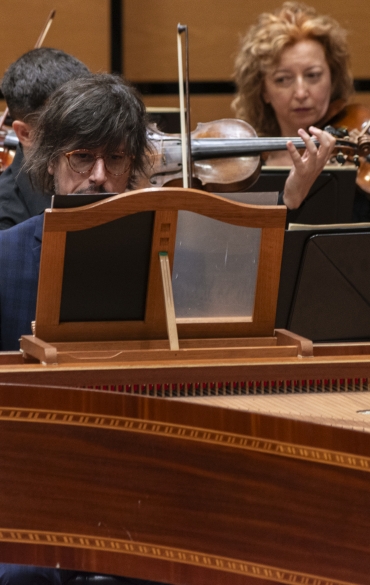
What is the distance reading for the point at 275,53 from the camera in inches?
114

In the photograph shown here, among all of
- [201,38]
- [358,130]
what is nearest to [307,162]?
[358,130]

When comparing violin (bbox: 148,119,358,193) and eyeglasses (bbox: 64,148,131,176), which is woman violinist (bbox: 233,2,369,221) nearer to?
violin (bbox: 148,119,358,193)

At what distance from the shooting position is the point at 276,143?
2.58 meters

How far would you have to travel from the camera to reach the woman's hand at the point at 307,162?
227 cm

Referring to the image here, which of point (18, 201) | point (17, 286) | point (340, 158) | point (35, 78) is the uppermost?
point (35, 78)

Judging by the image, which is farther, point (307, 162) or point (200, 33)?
point (200, 33)

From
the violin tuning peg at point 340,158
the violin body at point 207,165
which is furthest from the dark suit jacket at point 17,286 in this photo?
the violin tuning peg at point 340,158

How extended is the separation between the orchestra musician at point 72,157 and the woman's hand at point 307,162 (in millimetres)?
590

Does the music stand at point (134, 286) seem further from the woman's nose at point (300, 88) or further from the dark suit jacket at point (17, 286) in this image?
the woman's nose at point (300, 88)

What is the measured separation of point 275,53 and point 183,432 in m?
2.04

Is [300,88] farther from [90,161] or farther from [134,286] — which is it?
[134,286]

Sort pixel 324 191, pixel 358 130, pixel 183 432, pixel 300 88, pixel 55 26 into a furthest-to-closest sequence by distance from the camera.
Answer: pixel 55 26 < pixel 300 88 < pixel 358 130 < pixel 324 191 < pixel 183 432

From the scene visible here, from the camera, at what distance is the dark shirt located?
2.30 m

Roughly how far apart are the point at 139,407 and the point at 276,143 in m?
1.61
